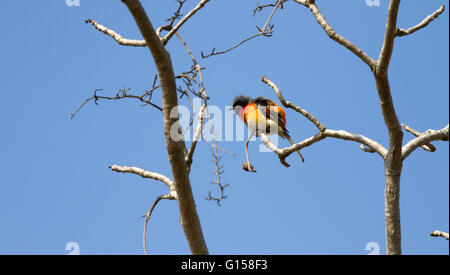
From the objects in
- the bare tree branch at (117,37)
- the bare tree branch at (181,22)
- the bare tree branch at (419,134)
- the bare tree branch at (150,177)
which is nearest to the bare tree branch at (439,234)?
the bare tree branch at (419,134)

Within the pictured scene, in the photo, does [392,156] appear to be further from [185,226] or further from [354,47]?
[185,226]

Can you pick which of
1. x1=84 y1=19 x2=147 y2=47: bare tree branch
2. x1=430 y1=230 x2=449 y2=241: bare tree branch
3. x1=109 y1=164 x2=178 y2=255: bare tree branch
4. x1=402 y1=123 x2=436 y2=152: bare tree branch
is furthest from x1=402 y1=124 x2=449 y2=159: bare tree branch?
x1=84 y1=19 x2=147 y2=47: bare tree branch

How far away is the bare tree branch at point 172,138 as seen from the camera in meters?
3.00

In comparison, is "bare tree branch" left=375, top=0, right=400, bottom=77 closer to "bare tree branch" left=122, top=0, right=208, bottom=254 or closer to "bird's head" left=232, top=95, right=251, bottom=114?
"bare tree branch" left=122, top=0, right=208, bottom=254

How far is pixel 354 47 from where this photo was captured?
3447 mm

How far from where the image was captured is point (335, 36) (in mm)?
3520

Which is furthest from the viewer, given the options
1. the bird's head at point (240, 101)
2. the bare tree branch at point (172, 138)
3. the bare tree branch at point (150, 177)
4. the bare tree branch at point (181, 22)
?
the bird's head at point (240, 101)

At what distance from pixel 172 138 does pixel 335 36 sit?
1517mm

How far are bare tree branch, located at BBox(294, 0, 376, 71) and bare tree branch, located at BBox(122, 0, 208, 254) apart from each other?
132cm

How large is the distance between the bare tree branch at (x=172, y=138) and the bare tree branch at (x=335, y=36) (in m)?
1.32

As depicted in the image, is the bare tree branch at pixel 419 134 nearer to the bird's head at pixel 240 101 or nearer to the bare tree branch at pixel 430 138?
the bare tree branch at pixel 430 138

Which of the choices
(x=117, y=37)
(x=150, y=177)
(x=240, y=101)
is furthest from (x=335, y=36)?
(x=240, y=101)
